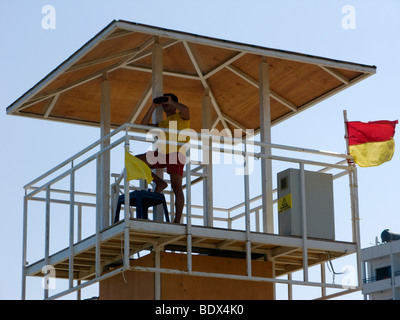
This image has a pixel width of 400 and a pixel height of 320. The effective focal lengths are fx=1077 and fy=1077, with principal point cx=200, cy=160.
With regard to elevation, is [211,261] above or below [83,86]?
below

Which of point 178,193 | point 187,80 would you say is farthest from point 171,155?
point 187,80

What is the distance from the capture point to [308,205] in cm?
2114

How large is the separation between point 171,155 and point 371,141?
461 centimetres

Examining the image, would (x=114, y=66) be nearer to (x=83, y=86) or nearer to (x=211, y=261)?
(x=83, y=86)

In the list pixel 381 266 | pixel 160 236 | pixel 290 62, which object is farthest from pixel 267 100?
pixel 381 266

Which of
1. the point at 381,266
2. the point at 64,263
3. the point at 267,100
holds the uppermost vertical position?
the point at 381,266

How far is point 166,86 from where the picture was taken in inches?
963

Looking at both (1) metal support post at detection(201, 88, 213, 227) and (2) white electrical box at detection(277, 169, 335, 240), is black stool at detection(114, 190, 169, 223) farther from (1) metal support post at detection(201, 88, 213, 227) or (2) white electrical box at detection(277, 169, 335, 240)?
(1) metal support post at detection(201, 88, 213, 227)

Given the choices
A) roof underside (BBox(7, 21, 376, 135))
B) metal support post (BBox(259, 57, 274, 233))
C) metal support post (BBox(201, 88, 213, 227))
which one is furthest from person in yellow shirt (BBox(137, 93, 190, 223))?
metal support post (BBox(201, 88, 213, 227))

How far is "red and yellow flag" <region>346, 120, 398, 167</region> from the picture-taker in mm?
22047

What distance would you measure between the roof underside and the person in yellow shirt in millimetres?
1410
